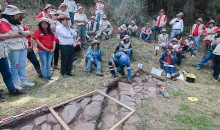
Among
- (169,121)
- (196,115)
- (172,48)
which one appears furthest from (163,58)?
(169,121)

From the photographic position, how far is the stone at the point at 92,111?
2.68m

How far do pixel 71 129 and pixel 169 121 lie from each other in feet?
6.47

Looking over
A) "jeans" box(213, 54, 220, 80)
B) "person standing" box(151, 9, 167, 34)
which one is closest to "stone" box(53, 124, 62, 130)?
"jeans" box(213, 54, 220, 80)

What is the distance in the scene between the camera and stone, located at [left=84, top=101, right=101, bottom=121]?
2.68 meters

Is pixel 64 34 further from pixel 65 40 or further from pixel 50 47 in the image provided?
pixel 50 47

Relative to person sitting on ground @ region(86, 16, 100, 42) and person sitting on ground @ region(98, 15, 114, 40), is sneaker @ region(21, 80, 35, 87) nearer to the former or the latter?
person sitting on ground @ region(86, 16, 100, 42)

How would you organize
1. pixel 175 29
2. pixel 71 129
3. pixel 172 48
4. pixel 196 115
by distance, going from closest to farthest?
1. pixel 71 129
2. pixel 196 115
3. pixel 172 48
4. pixel 175 29

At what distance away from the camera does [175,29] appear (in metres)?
7.04

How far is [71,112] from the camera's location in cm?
269

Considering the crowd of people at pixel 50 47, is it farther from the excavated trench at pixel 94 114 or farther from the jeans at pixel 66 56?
the excavated trench at pixel 94 114

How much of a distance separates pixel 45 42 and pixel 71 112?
2.02 meters

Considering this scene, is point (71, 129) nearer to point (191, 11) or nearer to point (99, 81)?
point (99, 81)

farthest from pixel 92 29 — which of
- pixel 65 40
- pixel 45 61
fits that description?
pixel 45 61

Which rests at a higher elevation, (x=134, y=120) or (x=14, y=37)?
(x=14, y=37)
